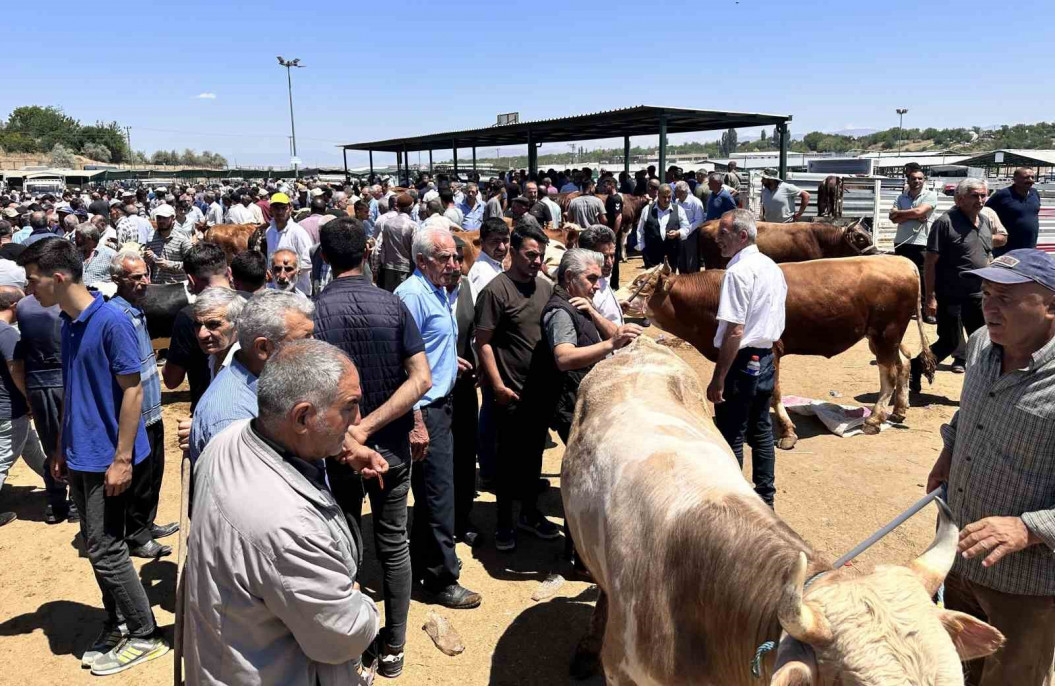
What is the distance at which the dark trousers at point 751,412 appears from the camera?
15.0 feet

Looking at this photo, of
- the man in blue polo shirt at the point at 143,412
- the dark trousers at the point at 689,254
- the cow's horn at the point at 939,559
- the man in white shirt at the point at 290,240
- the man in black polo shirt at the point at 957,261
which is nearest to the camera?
the cow's horn at the point at 939,559

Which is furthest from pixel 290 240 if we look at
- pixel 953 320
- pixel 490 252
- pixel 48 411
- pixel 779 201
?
pixel 779 201

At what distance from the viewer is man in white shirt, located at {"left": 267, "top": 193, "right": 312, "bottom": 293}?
332 inches

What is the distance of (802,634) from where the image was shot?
1.64m

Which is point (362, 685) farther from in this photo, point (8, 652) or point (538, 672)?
point (8, 652)

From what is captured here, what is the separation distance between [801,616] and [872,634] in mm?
157

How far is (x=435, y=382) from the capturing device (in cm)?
405

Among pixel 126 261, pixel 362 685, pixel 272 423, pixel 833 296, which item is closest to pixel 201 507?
pixel 272 423

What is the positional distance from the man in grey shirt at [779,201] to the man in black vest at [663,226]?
5.60 ft

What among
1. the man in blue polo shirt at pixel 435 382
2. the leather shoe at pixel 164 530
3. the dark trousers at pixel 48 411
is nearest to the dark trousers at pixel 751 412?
the man in blue polo shirt at pixel 435 382

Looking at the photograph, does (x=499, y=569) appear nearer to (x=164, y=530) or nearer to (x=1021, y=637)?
(x=164, y=530)

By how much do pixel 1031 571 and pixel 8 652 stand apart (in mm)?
5040

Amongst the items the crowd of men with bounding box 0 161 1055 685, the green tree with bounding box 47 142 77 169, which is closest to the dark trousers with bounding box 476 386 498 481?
the crowd of men with bounding box 0 161 1055 685

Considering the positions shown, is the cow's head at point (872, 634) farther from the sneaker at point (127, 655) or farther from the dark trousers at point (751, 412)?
the sneaker at point (127, 655)
